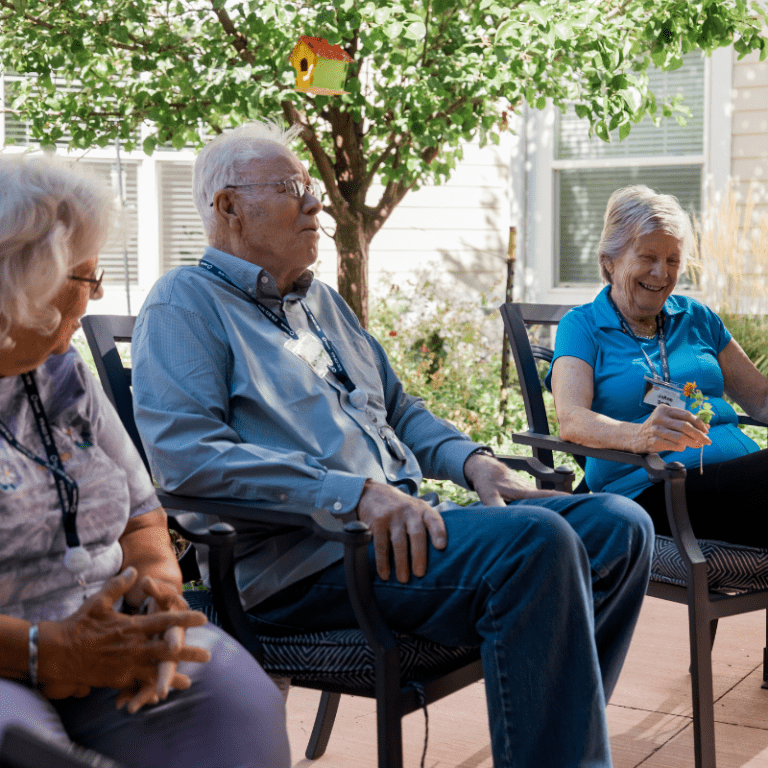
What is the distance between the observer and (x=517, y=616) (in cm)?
159

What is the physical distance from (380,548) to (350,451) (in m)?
0.31

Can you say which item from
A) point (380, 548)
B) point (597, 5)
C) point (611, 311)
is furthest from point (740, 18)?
point (380, 548)

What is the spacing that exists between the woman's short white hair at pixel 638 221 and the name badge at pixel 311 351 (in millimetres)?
1109

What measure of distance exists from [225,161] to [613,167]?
4945 mm

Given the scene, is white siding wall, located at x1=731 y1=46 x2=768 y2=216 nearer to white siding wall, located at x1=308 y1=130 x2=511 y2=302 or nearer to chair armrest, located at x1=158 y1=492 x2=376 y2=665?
white siding wall, located at x1=308 y1=130 x2=511 y2=302

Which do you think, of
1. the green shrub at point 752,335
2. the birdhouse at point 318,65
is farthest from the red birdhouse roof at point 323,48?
the green shrub at point 752,335

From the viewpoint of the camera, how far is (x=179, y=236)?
6.21m

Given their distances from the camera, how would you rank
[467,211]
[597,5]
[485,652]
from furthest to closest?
1. [467,211]
2. [597,5]
3. [485,652]

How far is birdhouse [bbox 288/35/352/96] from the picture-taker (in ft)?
10.8

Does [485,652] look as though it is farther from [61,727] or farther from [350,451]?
[61,727]

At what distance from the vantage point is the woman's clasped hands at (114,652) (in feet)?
4.09

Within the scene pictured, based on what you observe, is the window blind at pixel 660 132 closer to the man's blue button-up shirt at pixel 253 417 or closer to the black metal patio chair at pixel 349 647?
the man's blue button-up shirt at pixel 253 417

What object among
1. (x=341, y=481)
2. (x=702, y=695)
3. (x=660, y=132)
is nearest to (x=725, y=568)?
(x=702, y=695)

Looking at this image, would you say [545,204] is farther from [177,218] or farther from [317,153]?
[317,153]
